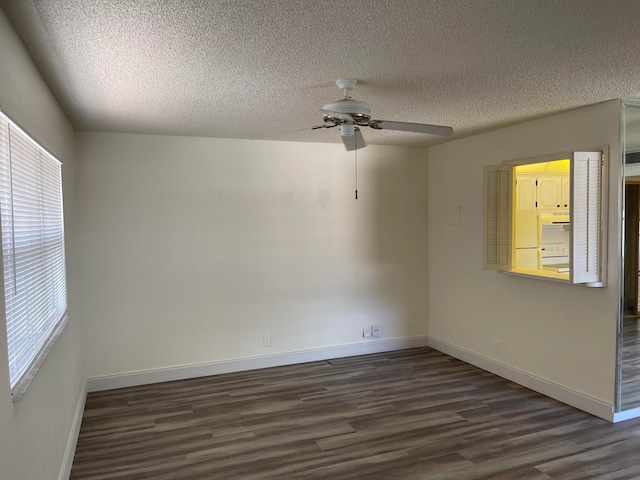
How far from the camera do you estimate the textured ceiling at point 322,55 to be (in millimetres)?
1872

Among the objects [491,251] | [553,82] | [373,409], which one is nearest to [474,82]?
[553,82]

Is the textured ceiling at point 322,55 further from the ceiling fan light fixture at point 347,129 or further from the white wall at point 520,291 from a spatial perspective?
the white wall at point 520,291

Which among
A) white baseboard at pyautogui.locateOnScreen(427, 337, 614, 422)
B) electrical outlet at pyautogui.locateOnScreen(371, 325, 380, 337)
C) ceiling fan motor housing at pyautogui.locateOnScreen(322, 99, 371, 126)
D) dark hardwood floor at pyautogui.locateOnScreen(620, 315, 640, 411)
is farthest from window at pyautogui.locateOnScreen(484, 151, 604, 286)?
ceiling fan motor housing at pyautogui.locateOnScreen(322, 99, 371, 126)

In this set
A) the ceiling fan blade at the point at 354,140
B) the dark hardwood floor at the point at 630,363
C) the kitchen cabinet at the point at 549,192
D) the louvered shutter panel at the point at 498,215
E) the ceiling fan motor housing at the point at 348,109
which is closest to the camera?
the ceiling fan motor housing at the point at 348,109

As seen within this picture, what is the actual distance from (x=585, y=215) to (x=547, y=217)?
5.70ft

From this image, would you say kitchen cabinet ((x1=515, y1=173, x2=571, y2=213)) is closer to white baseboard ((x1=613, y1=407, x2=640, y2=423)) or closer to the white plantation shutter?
the white plantation shutter

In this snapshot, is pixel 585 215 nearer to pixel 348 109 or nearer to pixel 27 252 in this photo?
pixel 348 109

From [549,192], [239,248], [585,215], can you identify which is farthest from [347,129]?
[549,192]

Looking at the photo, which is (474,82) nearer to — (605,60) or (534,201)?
(605,60)

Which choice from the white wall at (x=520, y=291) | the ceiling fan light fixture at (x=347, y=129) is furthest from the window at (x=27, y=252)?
the white wall at (x=520, y=291)

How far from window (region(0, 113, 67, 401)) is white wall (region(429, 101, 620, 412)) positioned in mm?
3844

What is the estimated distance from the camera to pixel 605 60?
2516 mm

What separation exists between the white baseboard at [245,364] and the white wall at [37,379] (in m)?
0.79

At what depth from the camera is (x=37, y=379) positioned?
2203 mm
